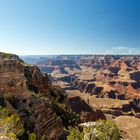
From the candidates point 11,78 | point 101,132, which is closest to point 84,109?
point 11,78

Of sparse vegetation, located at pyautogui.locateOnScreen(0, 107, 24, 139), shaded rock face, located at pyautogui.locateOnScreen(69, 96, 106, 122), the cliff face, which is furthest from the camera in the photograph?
shaded rock face, located at pyautogui.locateOnScreen(69, 96, 106, 122)

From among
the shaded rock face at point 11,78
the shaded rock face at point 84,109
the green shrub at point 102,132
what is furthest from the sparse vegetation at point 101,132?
the shaded rock face at point 84,109

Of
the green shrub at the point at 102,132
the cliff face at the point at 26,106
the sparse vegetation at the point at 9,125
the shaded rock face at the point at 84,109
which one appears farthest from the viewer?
the shaded rock face at the point at 84,109

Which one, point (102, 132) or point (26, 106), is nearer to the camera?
point (102, 132)

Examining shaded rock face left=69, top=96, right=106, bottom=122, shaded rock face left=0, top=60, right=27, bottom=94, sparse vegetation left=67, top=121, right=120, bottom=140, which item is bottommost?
shaded rock face left=69, top=96, right=106, bottom=122

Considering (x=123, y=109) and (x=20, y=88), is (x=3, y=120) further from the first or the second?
(x=123, y=109)

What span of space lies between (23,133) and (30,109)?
7.84 meters

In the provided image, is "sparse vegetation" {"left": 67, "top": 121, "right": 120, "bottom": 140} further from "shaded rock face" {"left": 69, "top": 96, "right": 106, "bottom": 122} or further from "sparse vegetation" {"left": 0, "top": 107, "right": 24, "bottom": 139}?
"shaded rock face" {"left": 69, "top": 96, "right": 106, "bottom": 122}

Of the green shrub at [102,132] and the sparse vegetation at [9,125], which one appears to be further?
the green shrub at [102,132]

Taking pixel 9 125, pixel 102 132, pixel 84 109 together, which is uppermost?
pixel 9 125

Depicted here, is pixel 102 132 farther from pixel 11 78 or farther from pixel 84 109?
pixel 84 109

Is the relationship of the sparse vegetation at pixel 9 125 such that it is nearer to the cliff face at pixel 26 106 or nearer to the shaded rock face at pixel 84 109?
the cliff face at pixel 26 106

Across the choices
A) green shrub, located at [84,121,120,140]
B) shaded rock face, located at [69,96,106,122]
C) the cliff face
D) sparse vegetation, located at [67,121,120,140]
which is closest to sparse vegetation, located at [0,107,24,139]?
the cliff face

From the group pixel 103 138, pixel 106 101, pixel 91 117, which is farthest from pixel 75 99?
pixel 103 138
